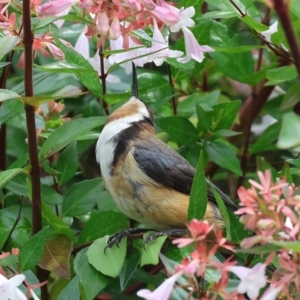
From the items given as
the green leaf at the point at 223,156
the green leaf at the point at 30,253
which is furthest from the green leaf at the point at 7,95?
the green leaf at the point at 223,156

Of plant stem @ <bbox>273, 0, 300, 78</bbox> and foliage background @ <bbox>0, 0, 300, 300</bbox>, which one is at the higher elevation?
plant stem @ <bbox>273, 0, 300, 78</bbox>

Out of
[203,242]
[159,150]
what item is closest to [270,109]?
[159,150]

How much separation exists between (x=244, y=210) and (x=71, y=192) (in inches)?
39.3

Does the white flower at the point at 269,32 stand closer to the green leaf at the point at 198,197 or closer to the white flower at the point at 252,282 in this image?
the green leaf at the point at 198,197

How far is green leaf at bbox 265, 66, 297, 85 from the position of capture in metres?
1.81

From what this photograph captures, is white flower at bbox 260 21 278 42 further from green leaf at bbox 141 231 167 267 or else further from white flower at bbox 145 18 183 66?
green leaf at bbox 141 231 167 267

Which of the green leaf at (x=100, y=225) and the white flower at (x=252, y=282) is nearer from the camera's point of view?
the white flower at (x=252, y=282)

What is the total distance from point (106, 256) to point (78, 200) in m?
0.31

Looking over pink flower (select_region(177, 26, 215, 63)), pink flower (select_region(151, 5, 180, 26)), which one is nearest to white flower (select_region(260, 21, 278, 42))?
pink flower (select_region(177, 26, 215, 63))

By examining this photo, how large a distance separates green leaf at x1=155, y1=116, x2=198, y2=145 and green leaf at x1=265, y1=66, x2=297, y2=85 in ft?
1.07

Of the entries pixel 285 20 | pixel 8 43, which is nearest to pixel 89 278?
pixel 8 43

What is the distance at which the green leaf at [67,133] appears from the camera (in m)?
1.59

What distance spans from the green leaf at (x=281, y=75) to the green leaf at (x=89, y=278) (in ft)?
2.08

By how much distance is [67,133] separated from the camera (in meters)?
1.60
